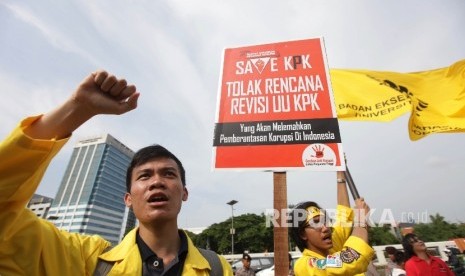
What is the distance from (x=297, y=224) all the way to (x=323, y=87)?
5.91ft

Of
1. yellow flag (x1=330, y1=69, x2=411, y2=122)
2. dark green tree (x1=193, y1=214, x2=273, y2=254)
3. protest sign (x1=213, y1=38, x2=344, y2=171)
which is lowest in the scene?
dark green tree (x1=193, y1=214, x2=273, y2=254)

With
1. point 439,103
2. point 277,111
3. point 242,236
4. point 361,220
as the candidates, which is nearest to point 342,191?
point 361,220

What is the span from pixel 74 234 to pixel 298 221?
6.40ft

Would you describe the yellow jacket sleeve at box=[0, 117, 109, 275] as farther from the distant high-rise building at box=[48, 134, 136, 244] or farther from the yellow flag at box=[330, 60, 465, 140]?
the distant high-rise building at box=[48, 134, 136, 244]

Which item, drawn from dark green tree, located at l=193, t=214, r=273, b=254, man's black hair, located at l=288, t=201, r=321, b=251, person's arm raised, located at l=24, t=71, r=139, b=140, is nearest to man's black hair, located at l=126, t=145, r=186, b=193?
person's arm raised, located at l=24, t=71, r=139, b=140

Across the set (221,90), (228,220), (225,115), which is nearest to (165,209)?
(225,115)

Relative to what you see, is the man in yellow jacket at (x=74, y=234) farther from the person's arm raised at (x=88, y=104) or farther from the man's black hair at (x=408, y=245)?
the man's black hair at (x=408, y=245)

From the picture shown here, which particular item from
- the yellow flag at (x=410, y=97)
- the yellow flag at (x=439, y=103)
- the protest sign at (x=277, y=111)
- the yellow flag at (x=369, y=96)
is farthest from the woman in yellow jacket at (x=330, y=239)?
the yellow flag at (x=439, y=103)

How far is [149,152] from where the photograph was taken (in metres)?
2.07

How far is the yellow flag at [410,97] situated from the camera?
16.8 ft

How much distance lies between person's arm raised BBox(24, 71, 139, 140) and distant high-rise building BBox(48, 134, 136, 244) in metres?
124

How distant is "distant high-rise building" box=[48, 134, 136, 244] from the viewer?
12044cm

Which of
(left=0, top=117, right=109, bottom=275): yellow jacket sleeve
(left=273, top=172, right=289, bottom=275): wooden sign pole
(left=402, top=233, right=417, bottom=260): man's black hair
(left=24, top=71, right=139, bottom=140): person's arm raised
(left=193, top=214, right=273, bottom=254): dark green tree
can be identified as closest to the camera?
(left=0, top=117, right=109, bottom=275): yellow jacket sleeve

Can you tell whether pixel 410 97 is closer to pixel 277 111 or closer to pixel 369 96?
pixel 369 96
